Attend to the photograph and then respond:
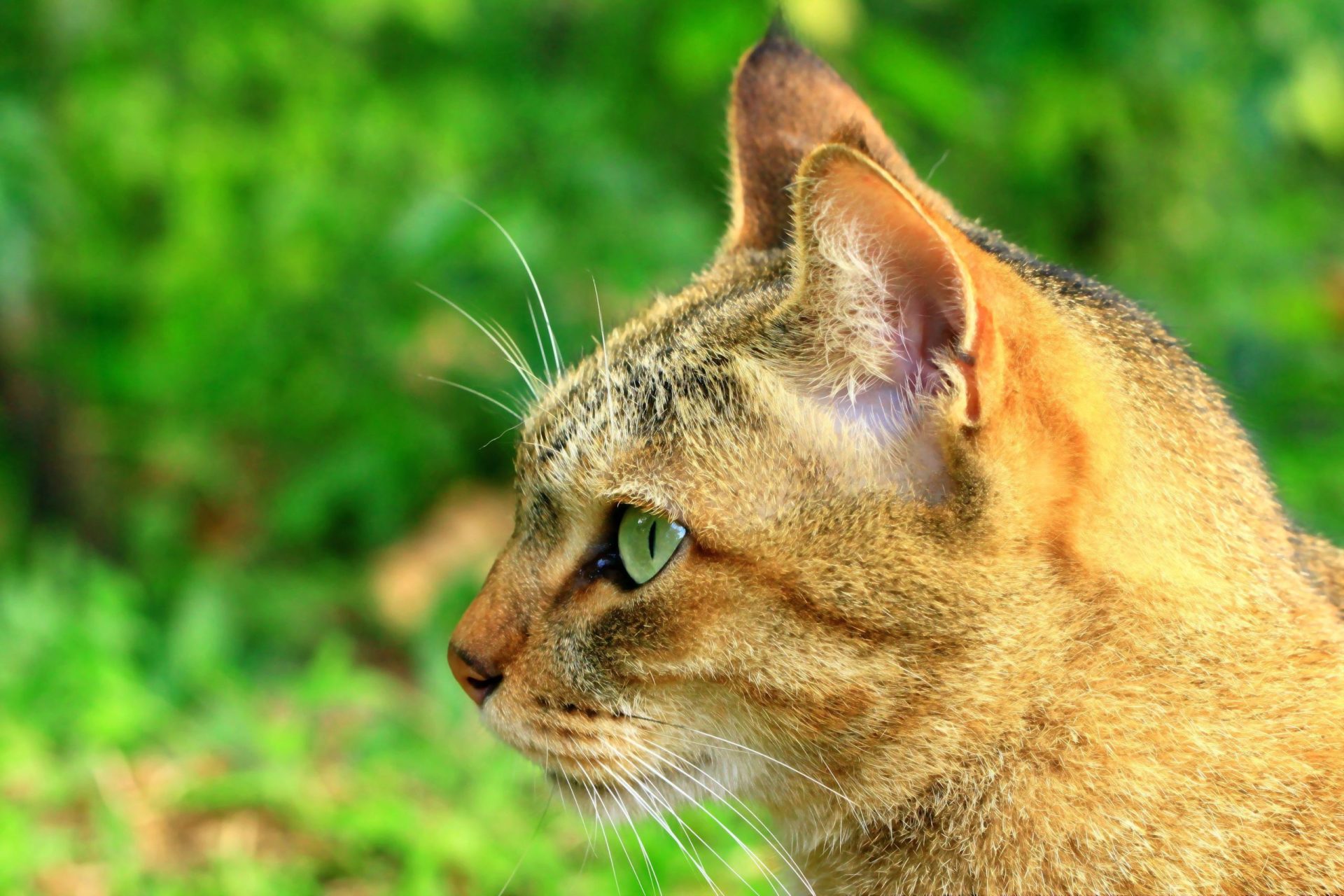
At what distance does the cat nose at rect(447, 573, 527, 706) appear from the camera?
2.29 metres

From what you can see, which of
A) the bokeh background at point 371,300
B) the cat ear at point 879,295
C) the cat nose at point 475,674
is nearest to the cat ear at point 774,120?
the bokeh background at point 371,300

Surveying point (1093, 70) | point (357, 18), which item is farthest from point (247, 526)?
point (1093, 70)

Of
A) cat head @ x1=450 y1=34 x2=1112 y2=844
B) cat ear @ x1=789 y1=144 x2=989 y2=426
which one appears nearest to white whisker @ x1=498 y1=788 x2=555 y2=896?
cat head @ x1=450 y1=34 x2=1112 y2=844

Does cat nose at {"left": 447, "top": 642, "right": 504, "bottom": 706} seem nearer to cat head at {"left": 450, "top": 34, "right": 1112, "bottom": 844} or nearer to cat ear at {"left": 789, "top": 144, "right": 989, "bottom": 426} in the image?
cat head at {"left": 450, "top": 34, "right": 1112, "bottom": 844}

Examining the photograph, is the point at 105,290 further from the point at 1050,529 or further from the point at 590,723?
the point at 1050,529

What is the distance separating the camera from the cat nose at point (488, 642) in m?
2.29

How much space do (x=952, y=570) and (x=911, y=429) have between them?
22cm

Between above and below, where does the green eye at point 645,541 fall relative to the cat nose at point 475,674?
above

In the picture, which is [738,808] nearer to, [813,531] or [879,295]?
[813,531]

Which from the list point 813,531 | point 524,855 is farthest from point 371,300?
point 813,531

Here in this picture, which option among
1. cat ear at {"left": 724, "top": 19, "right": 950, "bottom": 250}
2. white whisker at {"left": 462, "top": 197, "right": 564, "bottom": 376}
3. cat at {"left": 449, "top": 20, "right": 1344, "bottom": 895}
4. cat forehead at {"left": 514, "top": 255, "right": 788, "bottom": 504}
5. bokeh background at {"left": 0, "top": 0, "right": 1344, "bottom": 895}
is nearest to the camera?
cat at {"left": 449, "top": 20, "right": 1344, "bottom": 895}

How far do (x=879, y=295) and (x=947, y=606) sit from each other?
482 millimetres

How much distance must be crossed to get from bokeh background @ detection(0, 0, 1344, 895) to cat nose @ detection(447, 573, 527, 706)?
0.79 metres

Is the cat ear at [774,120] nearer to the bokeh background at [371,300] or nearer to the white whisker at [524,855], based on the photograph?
the bokeh background at [371,300]
